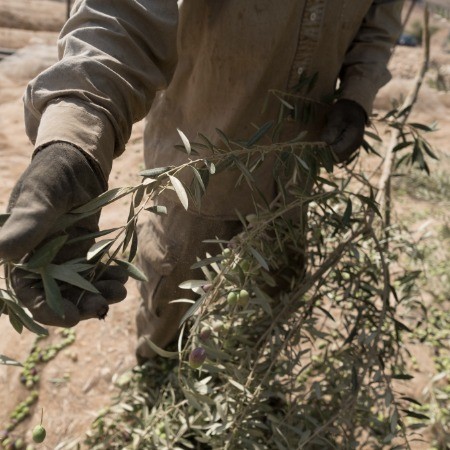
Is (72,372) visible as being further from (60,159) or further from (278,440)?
(60,159)

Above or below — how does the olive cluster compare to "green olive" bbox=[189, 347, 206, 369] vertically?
below

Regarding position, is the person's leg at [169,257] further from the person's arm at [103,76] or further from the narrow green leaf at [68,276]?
the narrow green leaf at [68,276]

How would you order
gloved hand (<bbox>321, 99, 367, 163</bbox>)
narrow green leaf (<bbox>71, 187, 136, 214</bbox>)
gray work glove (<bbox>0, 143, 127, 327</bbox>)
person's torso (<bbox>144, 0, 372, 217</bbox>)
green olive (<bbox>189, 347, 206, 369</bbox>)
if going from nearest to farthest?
gray work glove (<bbox>0, 143, 127, 327</bbox>)
narrow green leaf (<bbox>71, 187, 136, 214</bbox>)
green olive (<bbox>189, 347, 206, 369</bbox>)
person's torso (<bbox>144, 0, 372, 217</bbox>)
gloved hand (<bbox>321, 99, 367, 163</bbox>)

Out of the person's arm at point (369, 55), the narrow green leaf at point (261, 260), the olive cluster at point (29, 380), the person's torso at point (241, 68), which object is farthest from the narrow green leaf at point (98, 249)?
the olive cluster at point (29, 380)

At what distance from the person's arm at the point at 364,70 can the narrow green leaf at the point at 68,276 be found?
113 centimetres

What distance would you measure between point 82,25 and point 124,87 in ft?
0.67

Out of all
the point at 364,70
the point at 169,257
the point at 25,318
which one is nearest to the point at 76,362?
the point at 169,257

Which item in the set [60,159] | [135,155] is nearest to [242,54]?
[60,159]

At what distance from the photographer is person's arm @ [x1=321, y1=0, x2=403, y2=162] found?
5.49 feet

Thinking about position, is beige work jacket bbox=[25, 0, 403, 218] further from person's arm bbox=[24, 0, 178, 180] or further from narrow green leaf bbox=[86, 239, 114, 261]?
narrow green leaf bbox=[86, 239, 114, 261]

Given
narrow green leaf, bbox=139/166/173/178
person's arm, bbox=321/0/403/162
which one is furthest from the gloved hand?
narrow green leaf, bbox=139/166/173/178

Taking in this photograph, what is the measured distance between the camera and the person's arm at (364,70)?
167cm

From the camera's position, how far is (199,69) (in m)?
1.46

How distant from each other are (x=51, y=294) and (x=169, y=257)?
1.07 m
